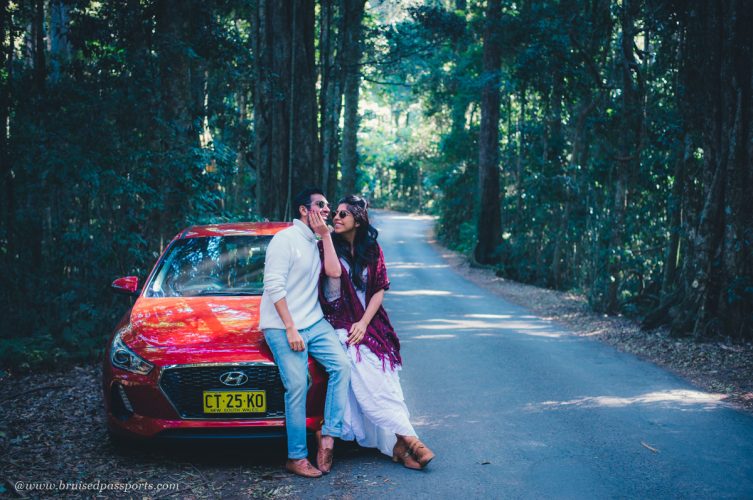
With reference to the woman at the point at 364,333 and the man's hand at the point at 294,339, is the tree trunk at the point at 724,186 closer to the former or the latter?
the woman at the point at 364,333

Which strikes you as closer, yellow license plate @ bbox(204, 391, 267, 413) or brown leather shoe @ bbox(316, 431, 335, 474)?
yellow license plate @ bbox(204, 391, 267, 413)

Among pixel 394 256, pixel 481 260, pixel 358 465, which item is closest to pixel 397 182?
pixel 394 256

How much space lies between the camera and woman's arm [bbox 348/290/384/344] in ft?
17.5

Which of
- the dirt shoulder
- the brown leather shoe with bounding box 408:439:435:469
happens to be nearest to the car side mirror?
the brown leather shoe with bounding box 408:439:435:469

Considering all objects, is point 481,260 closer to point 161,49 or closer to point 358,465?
point 161,49

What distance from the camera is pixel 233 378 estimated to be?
5.00m

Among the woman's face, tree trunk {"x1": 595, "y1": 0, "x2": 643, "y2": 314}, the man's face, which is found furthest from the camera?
tree trunk {"x1": 595, "y1": 0, "x2": 643, "y2": 314}

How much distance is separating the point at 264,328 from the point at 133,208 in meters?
6.57

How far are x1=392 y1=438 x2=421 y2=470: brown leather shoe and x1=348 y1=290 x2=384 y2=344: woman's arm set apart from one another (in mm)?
828

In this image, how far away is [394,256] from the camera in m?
30.4

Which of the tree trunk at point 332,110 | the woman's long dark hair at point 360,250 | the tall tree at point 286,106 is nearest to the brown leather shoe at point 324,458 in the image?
the woman's long dark hair at point 360,250

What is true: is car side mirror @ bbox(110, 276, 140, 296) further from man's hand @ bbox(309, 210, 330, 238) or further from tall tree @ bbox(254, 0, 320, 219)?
tall tree @ bbox(254, 0, 320, 219)

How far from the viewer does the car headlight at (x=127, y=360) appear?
5.04 meters

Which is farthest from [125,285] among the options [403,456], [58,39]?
[58,39]
